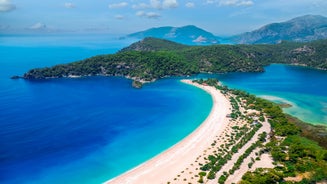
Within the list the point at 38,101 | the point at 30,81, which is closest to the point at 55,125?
the point at 38,101

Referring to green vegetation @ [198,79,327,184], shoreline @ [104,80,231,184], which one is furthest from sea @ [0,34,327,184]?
green vegetation @ [198,79,327,184]

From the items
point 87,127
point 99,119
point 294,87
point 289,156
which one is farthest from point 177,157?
point 294,87

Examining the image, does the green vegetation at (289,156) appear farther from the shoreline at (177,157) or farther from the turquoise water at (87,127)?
the turquoise water at (87,127)

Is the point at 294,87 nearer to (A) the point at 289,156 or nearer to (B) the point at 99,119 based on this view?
(A) the point at 289,156

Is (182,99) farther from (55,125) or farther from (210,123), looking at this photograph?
(55,125)

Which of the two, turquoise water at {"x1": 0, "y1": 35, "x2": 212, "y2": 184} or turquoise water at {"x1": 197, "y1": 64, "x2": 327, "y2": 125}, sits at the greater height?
turquoise water at {"x1": 197, "y1": 64, "x2": 327, "y2": 125}

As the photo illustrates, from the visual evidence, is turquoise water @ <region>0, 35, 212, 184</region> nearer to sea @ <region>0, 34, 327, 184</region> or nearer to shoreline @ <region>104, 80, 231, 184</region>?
sea @ <region>0, 34, 327, 184</region>

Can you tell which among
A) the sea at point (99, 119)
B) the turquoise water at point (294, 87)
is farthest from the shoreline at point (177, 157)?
the turquoise water at point (294, 87)
